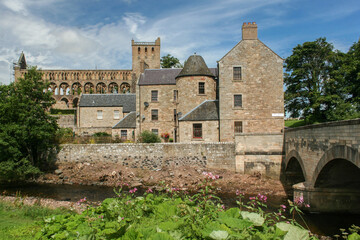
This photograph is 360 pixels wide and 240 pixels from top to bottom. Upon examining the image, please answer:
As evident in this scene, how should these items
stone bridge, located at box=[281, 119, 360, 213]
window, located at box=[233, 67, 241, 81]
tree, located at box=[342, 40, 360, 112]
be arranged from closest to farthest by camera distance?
stone bridge, located at box=[281, 119, 360, 213] → window, located at box=[233, 67, 241, 81] → tree, located at box=[342, 40, 360, 112]

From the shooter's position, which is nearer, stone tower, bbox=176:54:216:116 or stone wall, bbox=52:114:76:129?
stone tower, bbox=176:54:216:116

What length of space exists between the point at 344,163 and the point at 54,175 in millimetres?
21564

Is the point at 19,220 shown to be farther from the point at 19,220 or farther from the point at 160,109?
the point at 160,109

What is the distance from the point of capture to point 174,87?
30.5 metres

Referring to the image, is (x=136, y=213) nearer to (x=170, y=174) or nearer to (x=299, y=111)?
(x=170, y=174)

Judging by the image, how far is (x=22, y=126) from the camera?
72.2ft

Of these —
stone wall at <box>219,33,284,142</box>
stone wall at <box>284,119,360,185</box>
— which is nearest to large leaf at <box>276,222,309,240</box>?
stone wall at <box>284,119,360,185</box>

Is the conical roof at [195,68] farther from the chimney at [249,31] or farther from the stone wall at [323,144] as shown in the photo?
the stone wall at [323,144]

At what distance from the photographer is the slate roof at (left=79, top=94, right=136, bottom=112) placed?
3811cm

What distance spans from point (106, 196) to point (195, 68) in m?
15.7

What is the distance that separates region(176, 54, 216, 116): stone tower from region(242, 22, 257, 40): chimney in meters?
5.62

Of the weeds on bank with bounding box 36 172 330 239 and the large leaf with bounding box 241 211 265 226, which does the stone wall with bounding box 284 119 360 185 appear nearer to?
the weeds on bank with bounding box 36 172 330 239

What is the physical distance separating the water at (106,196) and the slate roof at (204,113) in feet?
29.7


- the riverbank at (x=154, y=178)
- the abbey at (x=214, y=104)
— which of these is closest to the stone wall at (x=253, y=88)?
the abbey at (x=214, y=104)
